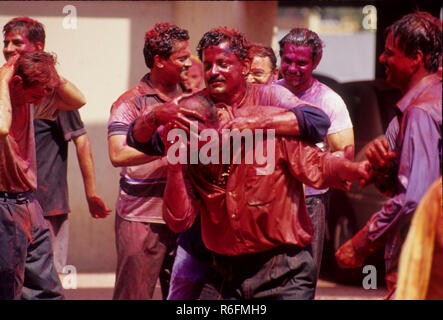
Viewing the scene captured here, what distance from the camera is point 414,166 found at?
13.1 ft

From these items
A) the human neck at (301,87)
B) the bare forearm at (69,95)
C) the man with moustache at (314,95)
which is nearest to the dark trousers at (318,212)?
the man with moustache at (314,95)

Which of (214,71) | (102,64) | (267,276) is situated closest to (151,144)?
(214,71)

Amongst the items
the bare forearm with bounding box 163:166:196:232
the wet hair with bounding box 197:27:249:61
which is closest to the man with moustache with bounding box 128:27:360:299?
the wet hair with bounding box 197:27:249:61

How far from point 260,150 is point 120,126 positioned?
130 centimetres

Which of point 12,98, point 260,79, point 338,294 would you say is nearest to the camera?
point 12,98

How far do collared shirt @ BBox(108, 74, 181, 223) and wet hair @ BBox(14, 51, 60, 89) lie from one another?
1.41 feet

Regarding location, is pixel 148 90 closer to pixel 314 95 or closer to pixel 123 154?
pixel 123 154

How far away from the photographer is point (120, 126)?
213 inches

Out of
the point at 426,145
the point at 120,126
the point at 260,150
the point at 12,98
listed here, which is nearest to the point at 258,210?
the point at 260,150

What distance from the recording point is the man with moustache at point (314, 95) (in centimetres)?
599

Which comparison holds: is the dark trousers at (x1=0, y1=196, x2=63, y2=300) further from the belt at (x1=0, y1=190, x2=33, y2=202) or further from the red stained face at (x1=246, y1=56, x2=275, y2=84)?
the red stained face at (x1=246, y1=56, x2=275, y2=84)

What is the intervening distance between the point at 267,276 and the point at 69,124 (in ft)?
8.91

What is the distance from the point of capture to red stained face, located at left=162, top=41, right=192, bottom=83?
18.7ft
